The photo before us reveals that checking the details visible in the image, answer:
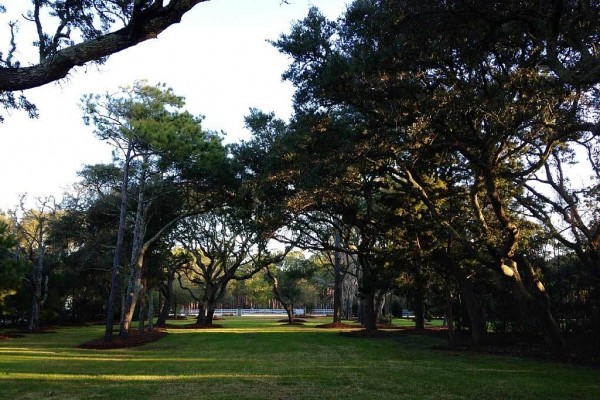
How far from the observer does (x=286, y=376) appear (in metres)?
11.8

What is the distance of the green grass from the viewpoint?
934 centimetres

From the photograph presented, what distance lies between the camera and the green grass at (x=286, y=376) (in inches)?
368

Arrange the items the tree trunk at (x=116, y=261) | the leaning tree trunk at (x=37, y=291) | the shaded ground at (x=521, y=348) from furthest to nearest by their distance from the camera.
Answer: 1. the leaning tree trunk at (x=37, y=291)
2. the tree trunk at (x=116, y=261)
3. the shaded ground at (x=521, y=348)

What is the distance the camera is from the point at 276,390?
958cm

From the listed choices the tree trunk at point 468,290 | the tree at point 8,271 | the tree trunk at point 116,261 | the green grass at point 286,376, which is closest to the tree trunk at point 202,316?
the tree at point 8,271

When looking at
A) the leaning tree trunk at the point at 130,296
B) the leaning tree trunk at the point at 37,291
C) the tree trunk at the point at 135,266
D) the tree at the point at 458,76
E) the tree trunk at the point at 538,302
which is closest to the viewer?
the tree at the point at 458,76

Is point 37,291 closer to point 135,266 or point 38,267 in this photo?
point 38,267

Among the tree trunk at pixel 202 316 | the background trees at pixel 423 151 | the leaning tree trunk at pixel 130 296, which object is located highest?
the background trees at pixel 423 151

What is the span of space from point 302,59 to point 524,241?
1002cm

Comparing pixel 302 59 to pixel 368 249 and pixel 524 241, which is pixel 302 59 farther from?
pixel 368 249

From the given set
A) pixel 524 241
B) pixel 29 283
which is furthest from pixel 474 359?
pixel 29 283

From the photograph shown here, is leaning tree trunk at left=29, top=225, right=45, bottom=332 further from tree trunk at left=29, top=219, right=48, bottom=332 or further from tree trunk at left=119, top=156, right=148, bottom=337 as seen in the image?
tree trunk at left=119, top=156, right=148, bottom=337

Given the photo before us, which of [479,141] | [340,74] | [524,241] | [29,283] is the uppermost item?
[340,74]

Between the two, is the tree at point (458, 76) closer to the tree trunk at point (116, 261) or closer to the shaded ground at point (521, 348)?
the shaded ground at point (521, 348)
